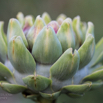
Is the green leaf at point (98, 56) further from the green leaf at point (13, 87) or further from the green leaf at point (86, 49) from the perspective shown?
the green leaf at point (13, 87)

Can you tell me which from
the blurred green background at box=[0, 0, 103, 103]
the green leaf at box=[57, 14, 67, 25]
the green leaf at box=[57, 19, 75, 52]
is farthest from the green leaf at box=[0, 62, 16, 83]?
the blurred green background at box=[0, 0, 103, 103]

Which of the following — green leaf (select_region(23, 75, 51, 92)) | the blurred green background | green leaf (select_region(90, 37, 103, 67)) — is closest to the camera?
green leaf (select_region(23, 75, 51, 92))

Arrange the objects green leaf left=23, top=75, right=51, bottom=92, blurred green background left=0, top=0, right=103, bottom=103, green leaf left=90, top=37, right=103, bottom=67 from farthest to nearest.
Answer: blurred green background left=0, top=0, right=103, bottom=103
green leaf left=90, top=37, right=103, bottom=67
green leaf left=23, top=75, right=51, bottom=92

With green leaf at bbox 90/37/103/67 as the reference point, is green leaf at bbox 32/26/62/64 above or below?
above

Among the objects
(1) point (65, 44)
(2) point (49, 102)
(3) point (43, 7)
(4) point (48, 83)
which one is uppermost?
(3) point (43, 7)

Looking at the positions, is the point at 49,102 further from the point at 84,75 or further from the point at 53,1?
the point at 53,1

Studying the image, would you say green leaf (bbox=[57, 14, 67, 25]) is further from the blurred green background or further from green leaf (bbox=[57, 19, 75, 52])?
the blurred green background

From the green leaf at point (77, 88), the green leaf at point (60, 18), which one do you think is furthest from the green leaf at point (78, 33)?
the green leaf at point (77, 88)

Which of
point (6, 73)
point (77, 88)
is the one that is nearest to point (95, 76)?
point (77, 88)

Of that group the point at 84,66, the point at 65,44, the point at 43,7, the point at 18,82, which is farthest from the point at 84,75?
the point at 43,7
